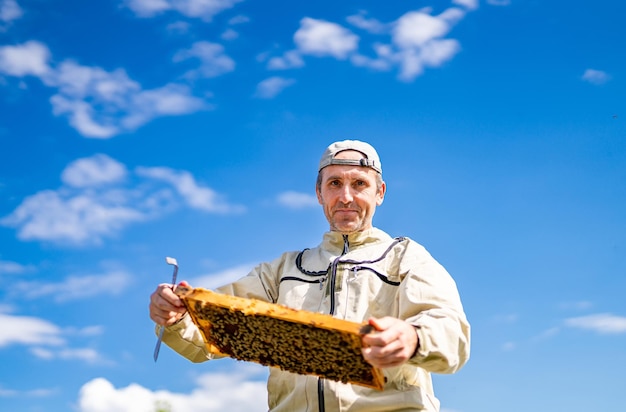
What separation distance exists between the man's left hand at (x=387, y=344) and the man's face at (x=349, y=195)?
1.67 meters

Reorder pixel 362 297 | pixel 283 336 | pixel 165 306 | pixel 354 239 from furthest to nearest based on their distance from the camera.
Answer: pixel 354 239 → pixel 362 297 → pixel 165 306 → pixel 283 336

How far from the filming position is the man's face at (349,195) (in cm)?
582

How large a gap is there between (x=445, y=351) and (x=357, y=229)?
1604 millimetres

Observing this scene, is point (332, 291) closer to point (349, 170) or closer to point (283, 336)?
point (283, 336)

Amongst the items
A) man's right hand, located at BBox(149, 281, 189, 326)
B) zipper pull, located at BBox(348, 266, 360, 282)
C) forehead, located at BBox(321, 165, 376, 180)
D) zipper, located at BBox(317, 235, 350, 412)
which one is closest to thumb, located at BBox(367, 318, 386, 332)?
zipper, located at BBox(317, 235, 350, 412)

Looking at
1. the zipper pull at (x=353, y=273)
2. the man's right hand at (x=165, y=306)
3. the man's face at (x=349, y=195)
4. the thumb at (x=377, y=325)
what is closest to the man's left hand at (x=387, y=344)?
the thumb at (x=377, y=325)

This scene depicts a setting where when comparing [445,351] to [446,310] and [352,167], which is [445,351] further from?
[352,167]

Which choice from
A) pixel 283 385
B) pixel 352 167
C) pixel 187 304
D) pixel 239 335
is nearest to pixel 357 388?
pixel 283 385

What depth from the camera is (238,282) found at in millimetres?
5801

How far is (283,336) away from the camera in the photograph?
458 cm

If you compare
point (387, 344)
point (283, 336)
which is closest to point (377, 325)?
point (387, 344)

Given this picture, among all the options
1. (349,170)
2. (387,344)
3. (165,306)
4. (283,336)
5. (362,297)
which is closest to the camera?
(387,344)

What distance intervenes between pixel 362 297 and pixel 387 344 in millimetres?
1142

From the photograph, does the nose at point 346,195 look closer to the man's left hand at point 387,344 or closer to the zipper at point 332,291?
the zipper at point 332,291
